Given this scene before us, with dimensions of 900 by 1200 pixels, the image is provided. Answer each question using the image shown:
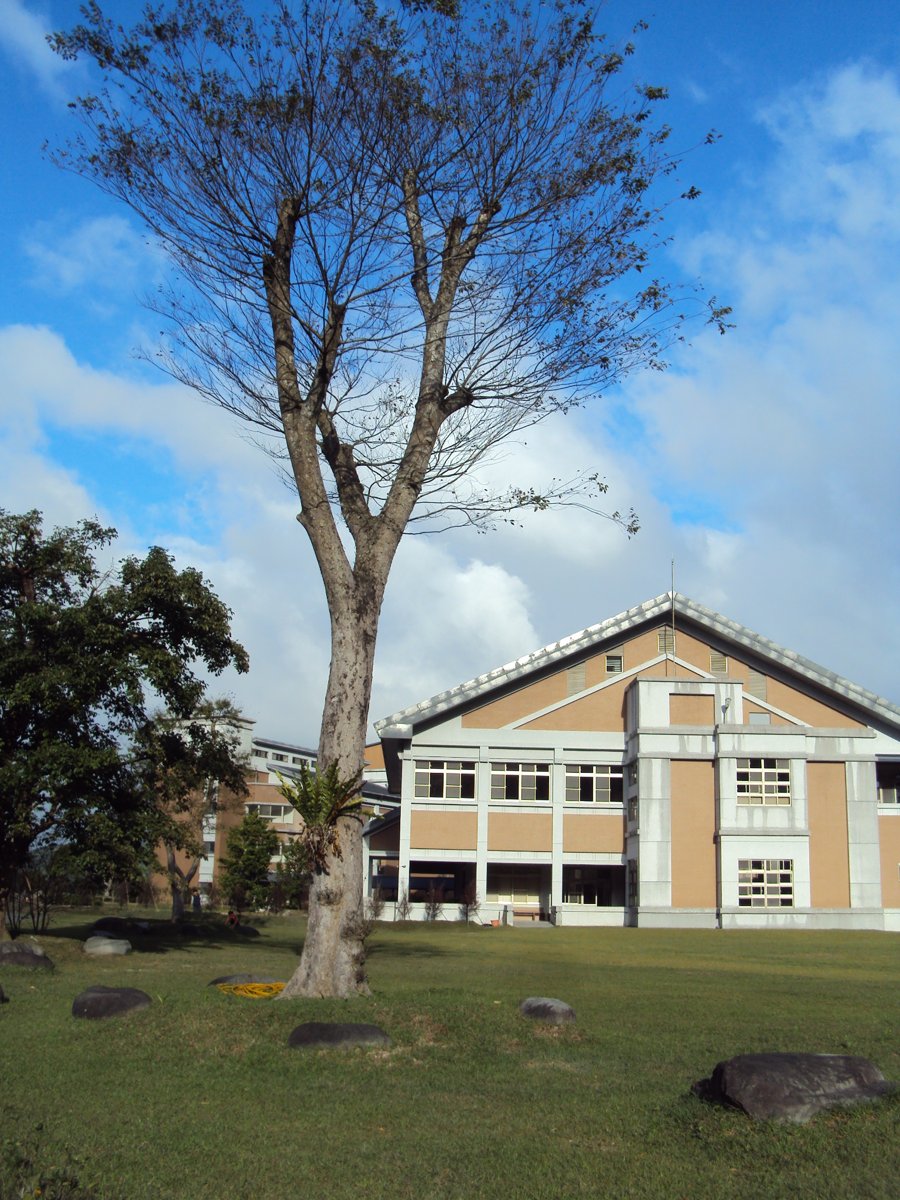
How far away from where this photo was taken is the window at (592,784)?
1484 inches

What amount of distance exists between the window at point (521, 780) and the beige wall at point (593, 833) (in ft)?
4.24

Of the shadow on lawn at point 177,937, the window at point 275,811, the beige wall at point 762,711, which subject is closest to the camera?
the shadow on lawn at point 177,937

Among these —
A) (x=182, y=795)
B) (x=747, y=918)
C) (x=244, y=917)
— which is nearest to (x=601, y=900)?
(x=747, y=918)

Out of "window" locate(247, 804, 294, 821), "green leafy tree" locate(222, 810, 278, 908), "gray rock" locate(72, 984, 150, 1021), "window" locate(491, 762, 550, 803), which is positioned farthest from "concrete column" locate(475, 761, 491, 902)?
"window" locate(247, 804, 294, 821)

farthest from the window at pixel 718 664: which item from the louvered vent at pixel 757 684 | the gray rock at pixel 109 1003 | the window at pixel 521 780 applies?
the gray rock at pixel 109 1003

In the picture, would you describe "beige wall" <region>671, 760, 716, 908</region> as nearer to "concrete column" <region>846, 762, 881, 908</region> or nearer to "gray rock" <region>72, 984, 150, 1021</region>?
"concrete column" <region>846, 762, 881, 908</region>

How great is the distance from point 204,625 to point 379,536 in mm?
9665

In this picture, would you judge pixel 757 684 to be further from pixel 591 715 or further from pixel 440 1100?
pixel 440 1100

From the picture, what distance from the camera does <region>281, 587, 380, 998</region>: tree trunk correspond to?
11266 mm

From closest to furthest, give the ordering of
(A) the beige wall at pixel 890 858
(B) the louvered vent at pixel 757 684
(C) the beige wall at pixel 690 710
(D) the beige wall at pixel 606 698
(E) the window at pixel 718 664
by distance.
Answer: (A) the beige wall at pixel 890 858
(C) the beige wall at pixel 690 710
(D) the beige wall at pixel 606 698
(B) the louvered vent at pixel 757 684
(E) the window at pixel 718 664

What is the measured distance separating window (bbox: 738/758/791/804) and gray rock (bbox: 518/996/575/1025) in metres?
25.5

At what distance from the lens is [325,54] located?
12.1 metres

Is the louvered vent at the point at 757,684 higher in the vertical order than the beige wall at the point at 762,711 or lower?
higher

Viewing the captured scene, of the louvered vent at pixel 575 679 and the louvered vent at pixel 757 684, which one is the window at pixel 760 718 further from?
the louvered vent at pixel 575 679
